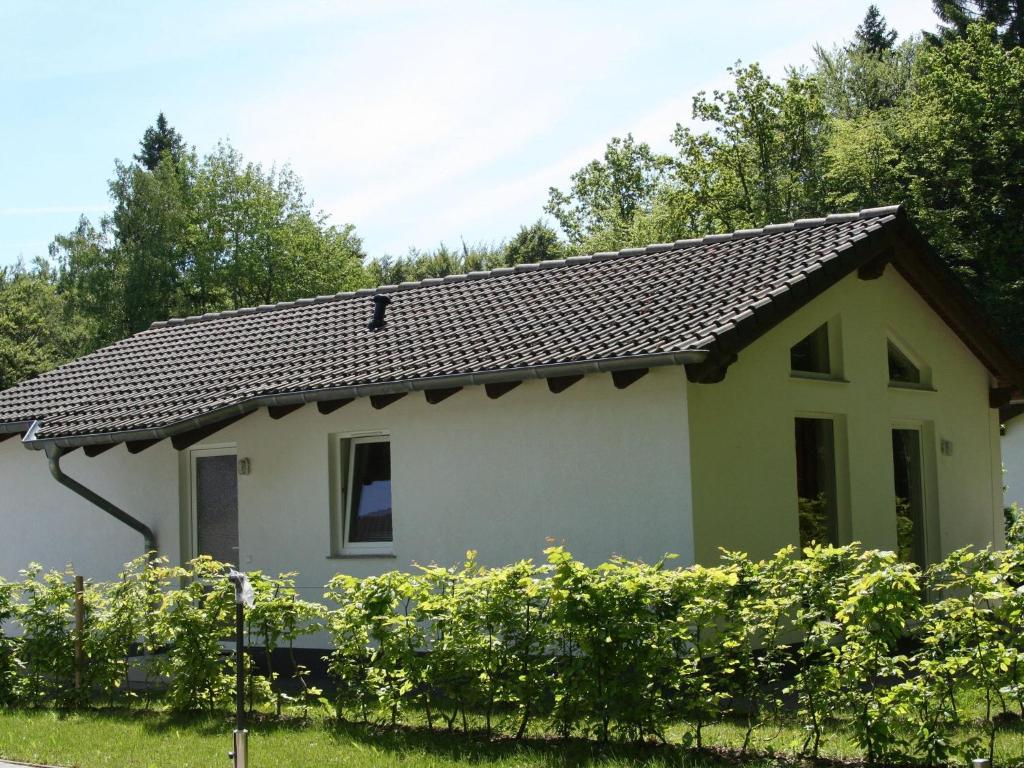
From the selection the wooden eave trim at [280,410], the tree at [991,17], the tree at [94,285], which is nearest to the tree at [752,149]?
the tree at [991,17]

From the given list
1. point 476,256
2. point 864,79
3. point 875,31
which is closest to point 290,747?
point 864,79

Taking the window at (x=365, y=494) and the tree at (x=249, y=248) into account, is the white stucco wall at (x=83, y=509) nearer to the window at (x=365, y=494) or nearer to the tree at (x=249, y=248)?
the window at (x=365, y=494)

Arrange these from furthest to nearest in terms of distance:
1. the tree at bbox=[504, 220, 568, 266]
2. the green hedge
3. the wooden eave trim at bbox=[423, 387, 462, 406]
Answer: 1. the tree at bbox=[504, 220, 568, 266]
2. the wooden eave trim at bbox=[423, 387, 462, 406]
3. the green hedge

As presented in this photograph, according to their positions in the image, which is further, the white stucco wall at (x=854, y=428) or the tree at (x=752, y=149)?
the tree at (x=752, y=149)

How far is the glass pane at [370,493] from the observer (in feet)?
42.4

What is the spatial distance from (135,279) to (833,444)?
40193 mm

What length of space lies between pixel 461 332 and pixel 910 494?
18.8 ft

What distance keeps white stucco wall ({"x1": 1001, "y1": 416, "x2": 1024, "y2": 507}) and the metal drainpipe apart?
700 inches

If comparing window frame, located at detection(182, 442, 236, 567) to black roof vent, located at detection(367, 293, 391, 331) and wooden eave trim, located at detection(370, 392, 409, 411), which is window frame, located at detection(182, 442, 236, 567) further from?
wooden eave trim, located at detection(370, 392, 409, 411)

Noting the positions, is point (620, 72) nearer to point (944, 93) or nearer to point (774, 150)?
point (944, 93)

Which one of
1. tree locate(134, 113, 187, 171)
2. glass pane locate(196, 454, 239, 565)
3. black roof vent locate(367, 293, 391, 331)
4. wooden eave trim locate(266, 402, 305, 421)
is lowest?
glass pane locate(196, 454, 239, 565)

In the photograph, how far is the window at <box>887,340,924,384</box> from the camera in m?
14.7

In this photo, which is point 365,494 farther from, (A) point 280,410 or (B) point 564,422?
(B) point 564,422

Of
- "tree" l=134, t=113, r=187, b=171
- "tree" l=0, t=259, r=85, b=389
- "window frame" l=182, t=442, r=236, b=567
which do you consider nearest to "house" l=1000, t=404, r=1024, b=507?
"window frame" l=182, t=442, r=236, b=567
